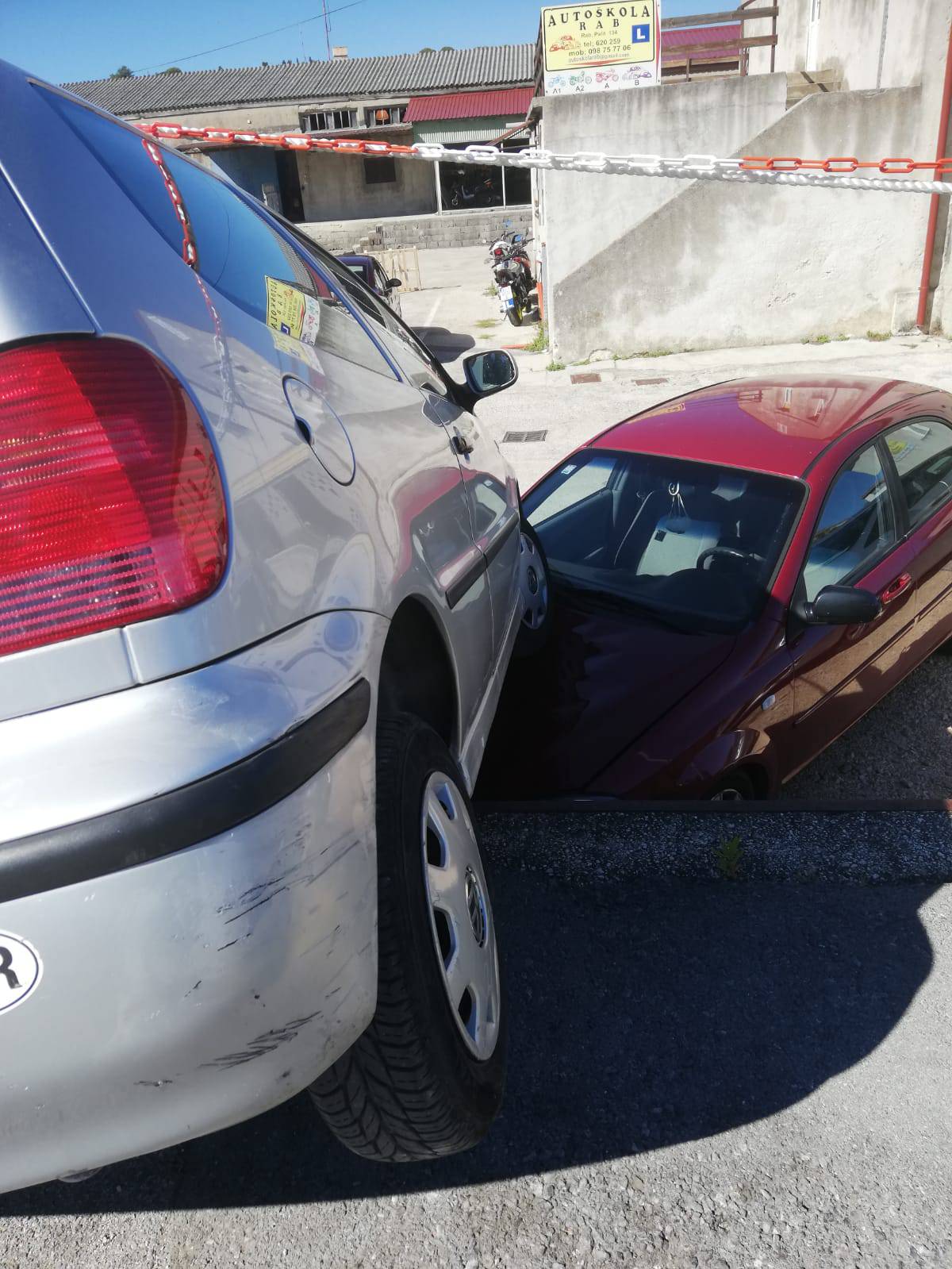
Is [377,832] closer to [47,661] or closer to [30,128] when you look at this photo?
[47,661]

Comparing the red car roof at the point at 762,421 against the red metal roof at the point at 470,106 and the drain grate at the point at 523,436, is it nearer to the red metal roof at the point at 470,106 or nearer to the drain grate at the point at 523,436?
the drain grate at the point at 523,436

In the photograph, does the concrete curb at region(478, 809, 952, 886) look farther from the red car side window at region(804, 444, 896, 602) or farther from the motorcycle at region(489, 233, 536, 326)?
the motorcycle at region(489, 233, 536, 326)

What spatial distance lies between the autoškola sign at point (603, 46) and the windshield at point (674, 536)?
912 centimetres

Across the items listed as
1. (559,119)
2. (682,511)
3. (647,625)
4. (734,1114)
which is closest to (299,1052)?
(734,1114)

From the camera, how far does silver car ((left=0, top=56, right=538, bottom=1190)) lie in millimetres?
1170

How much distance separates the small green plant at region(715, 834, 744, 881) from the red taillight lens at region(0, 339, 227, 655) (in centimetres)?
177

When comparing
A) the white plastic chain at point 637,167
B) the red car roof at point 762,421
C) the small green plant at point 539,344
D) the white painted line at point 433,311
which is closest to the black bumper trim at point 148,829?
the red car roof at point 762,421

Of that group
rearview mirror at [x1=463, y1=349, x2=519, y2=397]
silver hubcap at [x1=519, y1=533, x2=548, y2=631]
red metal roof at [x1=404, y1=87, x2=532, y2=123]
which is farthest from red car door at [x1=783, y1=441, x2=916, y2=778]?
red metal roof at [x1=404, y1=87, x2=532, y2=123]

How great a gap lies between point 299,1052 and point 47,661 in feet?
2.00

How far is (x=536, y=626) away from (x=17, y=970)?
265 cm

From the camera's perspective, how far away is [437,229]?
100ft

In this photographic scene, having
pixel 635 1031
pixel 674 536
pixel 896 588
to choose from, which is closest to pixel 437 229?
pixel 674 536

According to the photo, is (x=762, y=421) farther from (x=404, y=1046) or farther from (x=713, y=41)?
(x=713, y=41)

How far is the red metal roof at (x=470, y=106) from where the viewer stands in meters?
33.5
